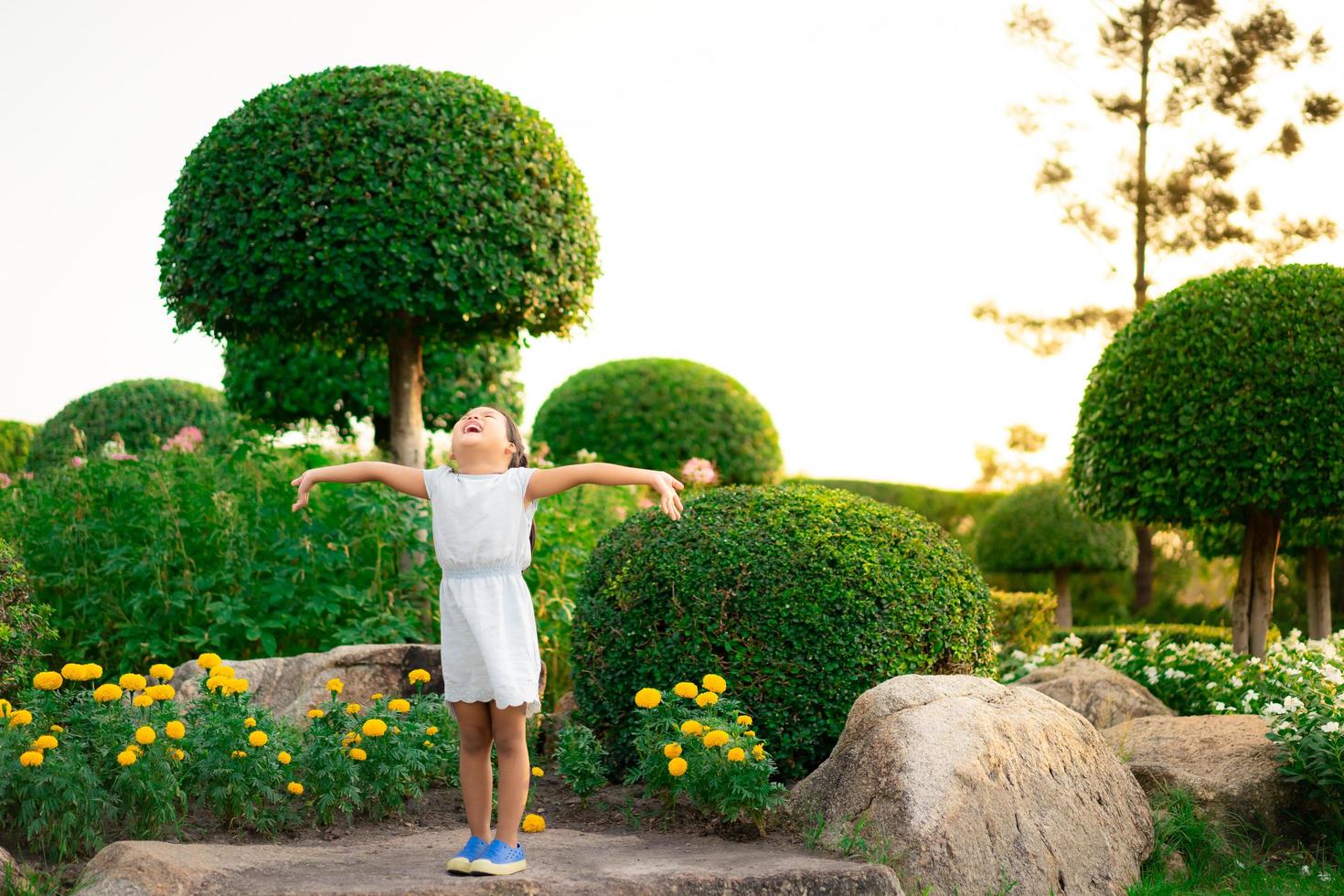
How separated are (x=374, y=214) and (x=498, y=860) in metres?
4.75

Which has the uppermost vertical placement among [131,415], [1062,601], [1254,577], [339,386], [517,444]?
[339,386]

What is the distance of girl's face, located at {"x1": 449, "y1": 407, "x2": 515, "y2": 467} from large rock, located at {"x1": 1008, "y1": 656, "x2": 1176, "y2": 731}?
12.3 feet

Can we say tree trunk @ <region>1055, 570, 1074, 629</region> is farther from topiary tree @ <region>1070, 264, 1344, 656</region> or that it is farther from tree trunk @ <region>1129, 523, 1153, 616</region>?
topiary tree @ <region>1070, 264, 1344, 656</region>

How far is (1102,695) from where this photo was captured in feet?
21.5

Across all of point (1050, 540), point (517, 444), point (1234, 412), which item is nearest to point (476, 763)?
point (517, 444)

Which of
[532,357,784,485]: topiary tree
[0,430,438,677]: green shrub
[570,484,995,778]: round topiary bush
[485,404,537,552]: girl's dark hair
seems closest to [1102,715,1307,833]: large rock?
[570,484,995,778]: round topiary bush

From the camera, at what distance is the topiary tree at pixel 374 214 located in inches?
289

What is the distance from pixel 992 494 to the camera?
19.7 meters

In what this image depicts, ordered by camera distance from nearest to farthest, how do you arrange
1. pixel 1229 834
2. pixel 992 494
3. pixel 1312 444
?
pixel 1229 834
pixel 1312 444
pixel 992 494

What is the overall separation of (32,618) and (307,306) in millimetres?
2593

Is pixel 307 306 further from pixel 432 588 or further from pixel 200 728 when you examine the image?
pixel 200 728

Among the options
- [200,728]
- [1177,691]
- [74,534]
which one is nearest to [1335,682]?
[1177,691]

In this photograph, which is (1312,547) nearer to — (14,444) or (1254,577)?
(1254,577)

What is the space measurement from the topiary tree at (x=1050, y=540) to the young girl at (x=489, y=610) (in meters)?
12.9
